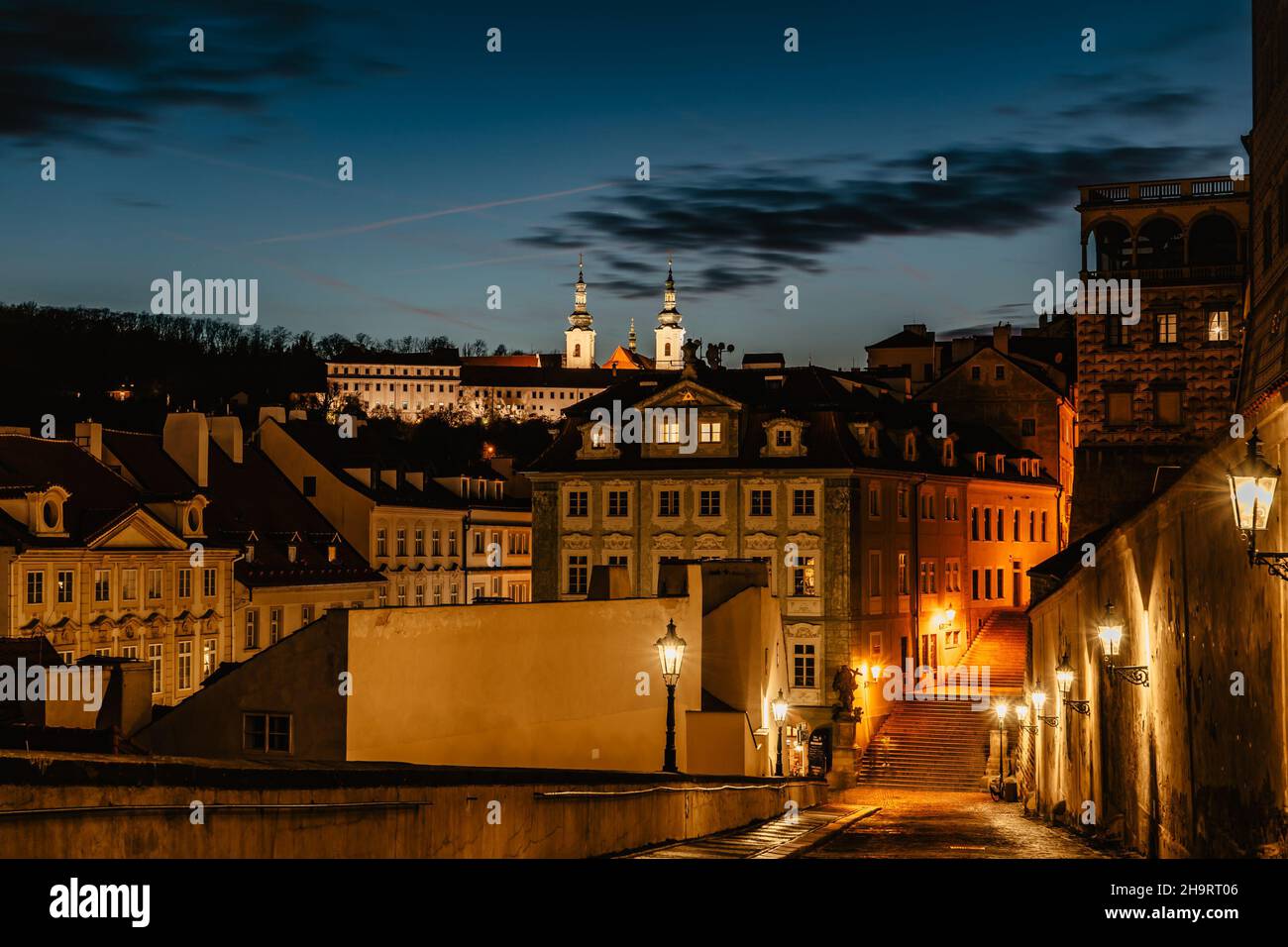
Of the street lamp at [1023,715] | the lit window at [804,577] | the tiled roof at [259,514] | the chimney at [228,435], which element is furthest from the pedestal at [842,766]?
the chimney at [228,435]

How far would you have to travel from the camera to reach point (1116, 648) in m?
19.9

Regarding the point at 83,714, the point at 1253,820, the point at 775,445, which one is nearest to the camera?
the point at 1253,820

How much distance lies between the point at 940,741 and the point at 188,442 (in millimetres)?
27530

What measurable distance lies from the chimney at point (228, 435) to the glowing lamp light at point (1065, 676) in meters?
39.1

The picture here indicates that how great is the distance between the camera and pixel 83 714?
20.5 metres

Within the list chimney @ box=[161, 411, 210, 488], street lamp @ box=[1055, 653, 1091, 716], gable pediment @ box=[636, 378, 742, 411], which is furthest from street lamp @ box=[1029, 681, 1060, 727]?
chimney @ box=[161, 411, 210, 488]

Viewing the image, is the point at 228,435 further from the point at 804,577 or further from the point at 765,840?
the point at 765,840

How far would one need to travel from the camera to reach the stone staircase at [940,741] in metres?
47.3

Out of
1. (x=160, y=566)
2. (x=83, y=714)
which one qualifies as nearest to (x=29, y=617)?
(x=160, y=566)

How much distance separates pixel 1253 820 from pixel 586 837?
6685mm

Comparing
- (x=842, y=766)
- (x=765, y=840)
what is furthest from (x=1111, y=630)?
(x=842, y=766)

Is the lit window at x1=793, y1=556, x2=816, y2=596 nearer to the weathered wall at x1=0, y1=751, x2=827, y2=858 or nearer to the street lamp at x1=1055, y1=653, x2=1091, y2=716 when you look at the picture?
the street lamp at x1=1055, y1=653, x2=1091, y2=716

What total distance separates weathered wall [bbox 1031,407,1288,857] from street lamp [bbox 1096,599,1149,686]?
0.15 meters
